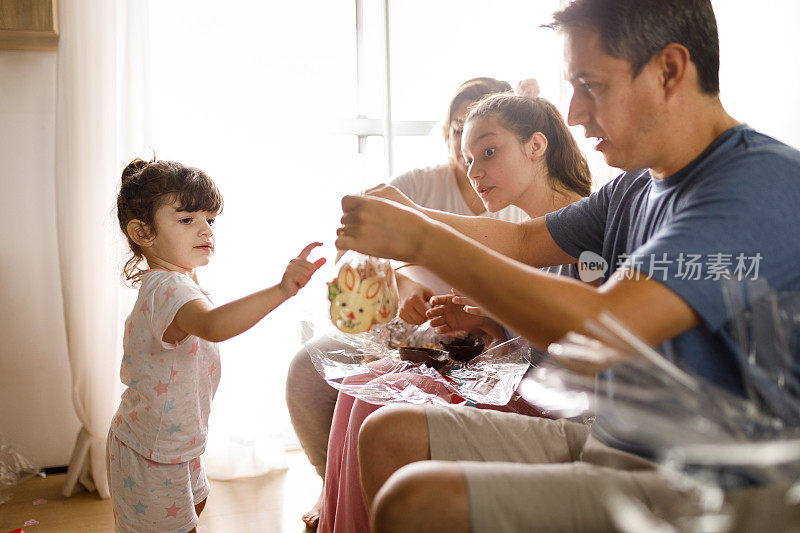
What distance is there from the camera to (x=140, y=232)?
1.51 metres

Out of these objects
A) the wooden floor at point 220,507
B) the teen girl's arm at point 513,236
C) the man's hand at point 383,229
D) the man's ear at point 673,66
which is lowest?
the wooden floor at point 220,507

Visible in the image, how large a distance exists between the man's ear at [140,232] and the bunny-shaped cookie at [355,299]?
556 millimetres

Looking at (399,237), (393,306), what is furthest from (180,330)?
(399,237)

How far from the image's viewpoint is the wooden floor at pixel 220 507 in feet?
6.60

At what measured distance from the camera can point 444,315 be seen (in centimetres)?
150

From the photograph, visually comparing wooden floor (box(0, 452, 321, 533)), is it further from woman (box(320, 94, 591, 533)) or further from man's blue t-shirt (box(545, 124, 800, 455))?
man's blue t-shirt (box(545, 124, 800, 455))

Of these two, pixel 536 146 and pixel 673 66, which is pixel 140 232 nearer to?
pixel 536 146

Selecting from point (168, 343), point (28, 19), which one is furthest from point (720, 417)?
point (28, 19)

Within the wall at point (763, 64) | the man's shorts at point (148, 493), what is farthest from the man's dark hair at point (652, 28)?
the wall at point (763, 64)

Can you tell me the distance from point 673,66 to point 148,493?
1.28m

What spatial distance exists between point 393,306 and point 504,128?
0.79 m

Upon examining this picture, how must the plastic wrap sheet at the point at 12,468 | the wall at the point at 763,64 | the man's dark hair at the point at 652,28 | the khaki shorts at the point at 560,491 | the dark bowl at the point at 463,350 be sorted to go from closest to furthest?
1. the khaki shorts at the point at 560,491
2. the man's dark hair at the point at 652,28
3. the dark bowl at the point at 463,350
4. the plastic wrap sheet at the point at 12,468
5. the wall at the point at 763,64

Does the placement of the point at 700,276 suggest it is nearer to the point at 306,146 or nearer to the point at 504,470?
the point at 504,470

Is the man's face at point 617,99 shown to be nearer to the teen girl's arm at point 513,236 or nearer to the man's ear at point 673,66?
the man's ear at point 673,66
